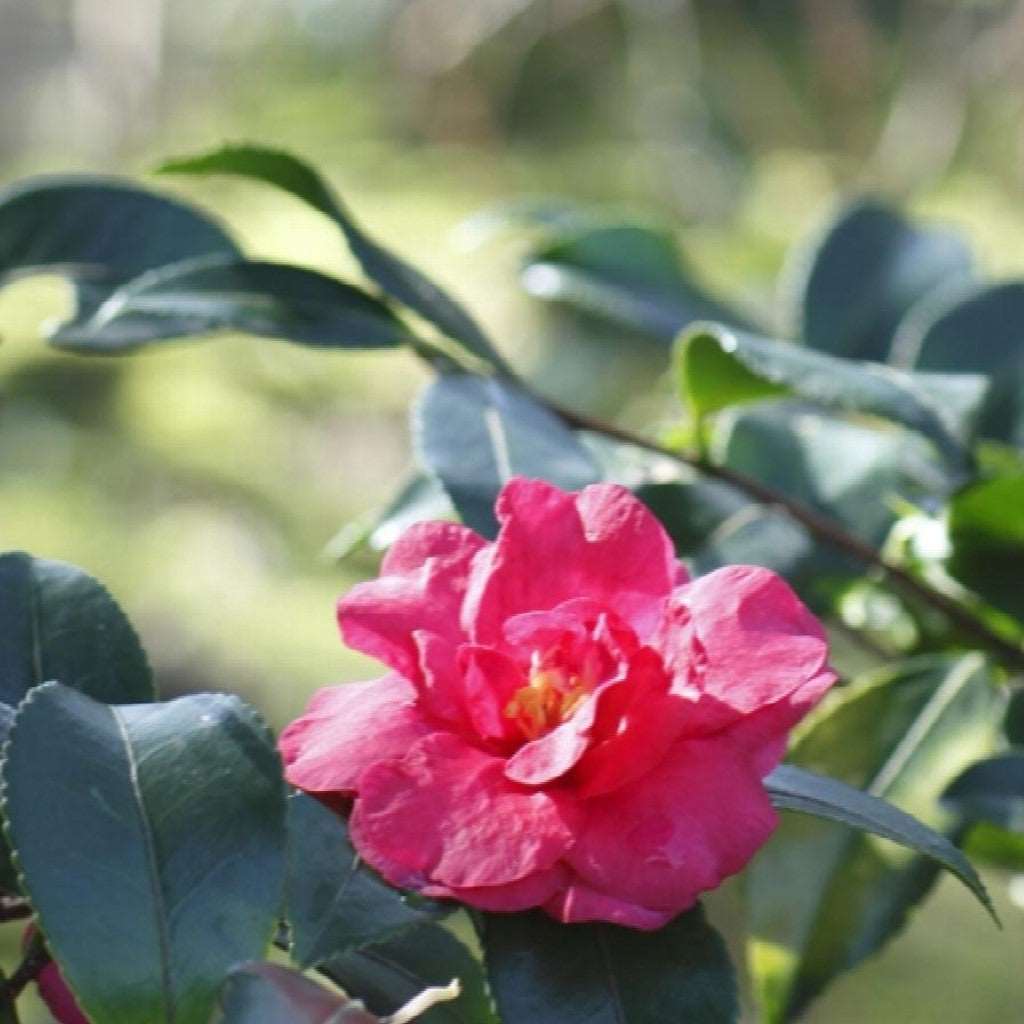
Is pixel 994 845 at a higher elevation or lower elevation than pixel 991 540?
lower

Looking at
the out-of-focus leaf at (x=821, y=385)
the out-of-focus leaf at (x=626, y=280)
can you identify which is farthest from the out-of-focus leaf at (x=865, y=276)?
the out-of-focus leaf at (x=821, y=385)

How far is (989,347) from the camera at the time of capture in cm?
79

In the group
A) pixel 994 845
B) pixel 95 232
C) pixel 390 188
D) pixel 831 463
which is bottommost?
pixel 390 188

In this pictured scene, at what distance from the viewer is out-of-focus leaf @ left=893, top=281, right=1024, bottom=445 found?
2.58ft

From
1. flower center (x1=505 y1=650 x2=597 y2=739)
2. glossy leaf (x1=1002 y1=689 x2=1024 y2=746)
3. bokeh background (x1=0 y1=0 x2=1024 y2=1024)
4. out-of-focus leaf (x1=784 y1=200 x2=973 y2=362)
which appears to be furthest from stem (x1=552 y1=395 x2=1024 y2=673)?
bokeh background (x1=0 y1=0 x2=1024 y2=1024)

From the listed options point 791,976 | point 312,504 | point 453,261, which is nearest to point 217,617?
point 312,504

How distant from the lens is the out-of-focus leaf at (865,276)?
858mm

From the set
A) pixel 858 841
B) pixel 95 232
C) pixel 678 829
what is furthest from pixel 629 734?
pixel 95 232

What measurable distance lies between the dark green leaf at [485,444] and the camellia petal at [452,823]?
13 cm

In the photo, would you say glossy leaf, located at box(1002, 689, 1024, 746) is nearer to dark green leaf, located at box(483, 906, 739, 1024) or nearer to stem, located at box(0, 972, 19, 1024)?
dark green leaf, located at box(483, 906, 739, 1024)

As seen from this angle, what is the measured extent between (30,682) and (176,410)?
1.70m

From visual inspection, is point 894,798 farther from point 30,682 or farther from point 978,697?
point 30,682

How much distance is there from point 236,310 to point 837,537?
0.82 ft

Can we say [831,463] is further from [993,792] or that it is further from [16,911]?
[16,911]
